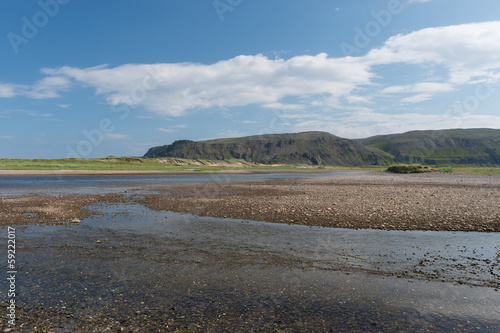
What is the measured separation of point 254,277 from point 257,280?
293mm

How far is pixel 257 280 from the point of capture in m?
10.4

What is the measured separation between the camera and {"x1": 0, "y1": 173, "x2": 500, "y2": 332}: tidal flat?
7.62m

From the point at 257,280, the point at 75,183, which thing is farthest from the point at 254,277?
the point at 75,183

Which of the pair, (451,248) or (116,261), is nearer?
(116,261)

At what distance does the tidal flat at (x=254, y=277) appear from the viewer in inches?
300

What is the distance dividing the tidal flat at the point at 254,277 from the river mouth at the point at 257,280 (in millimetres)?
48

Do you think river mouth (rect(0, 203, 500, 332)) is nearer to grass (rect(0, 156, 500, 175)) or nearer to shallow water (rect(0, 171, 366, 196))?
shallow water (rect(0, 171, 366, 196))

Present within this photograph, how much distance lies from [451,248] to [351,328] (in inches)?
389

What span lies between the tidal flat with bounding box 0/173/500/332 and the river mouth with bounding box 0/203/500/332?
0.16 ft

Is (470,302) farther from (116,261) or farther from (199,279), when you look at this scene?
(116,261)

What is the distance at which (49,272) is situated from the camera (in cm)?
1090

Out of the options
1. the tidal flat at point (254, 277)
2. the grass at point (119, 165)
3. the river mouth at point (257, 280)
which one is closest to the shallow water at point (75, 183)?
the tidal flat at point (254, 277)

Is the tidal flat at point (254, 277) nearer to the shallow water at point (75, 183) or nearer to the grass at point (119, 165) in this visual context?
the shallow water at point (75, 183)

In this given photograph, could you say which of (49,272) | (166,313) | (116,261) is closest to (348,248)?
(166,313)
